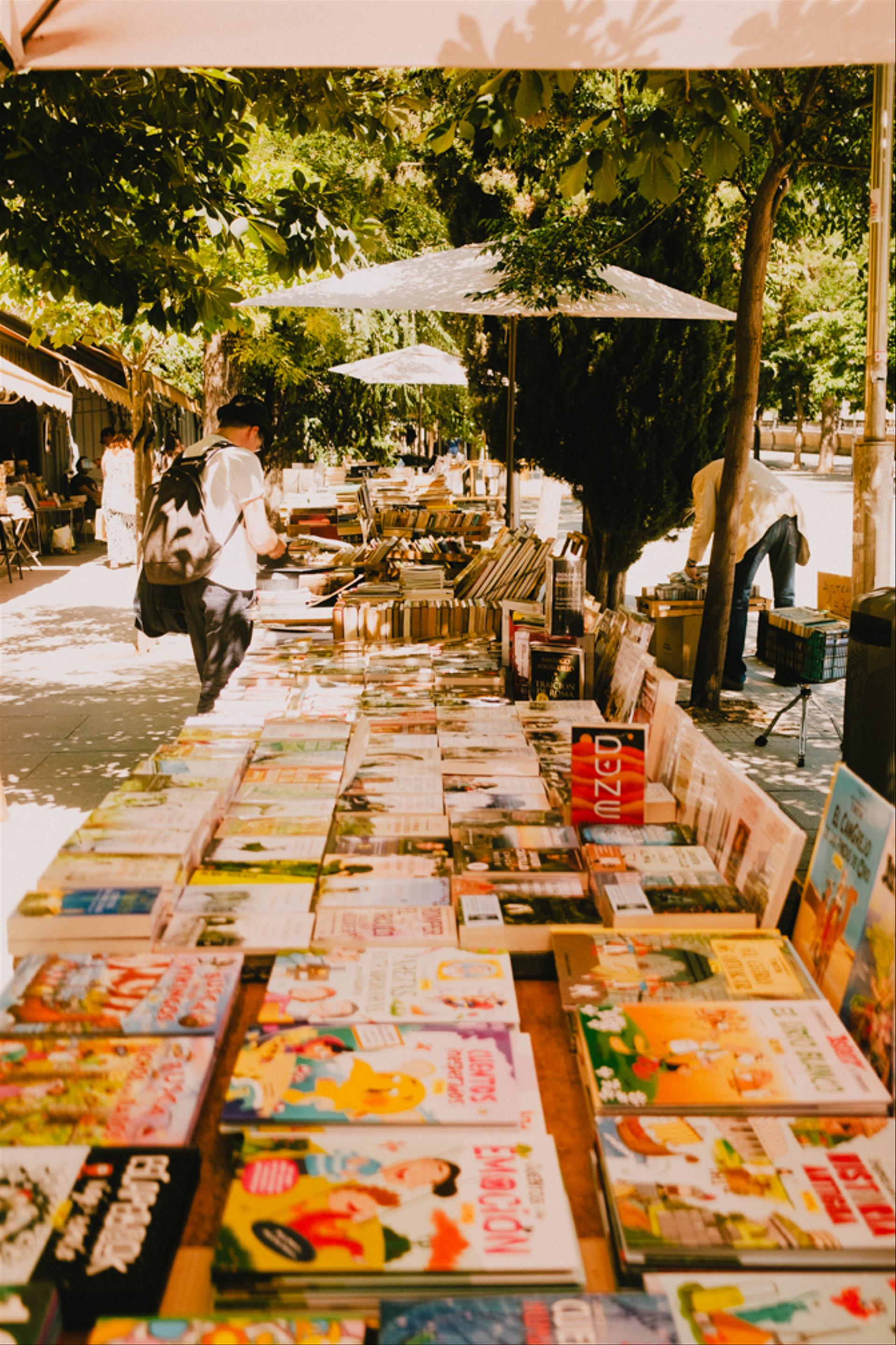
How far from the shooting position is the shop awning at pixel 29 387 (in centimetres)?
1405

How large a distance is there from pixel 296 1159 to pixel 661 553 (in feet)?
59.7

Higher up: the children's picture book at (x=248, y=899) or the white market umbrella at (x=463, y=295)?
the white market umbrella at (x=463, y=295)

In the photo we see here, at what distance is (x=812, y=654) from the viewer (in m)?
7.15

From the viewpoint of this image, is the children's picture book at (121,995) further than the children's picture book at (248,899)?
No

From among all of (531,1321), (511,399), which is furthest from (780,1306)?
(511,399)

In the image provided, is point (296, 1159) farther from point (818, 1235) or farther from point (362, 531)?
point (362, 531)

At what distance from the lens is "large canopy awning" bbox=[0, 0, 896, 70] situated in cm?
197

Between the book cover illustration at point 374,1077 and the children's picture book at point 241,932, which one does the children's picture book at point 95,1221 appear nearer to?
the book cover illustration at point 374,1077

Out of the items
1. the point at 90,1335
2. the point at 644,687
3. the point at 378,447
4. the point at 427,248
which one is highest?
the point at 427,248

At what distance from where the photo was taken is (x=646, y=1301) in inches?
56.9

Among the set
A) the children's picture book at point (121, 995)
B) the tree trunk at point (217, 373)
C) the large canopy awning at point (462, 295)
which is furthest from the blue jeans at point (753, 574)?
the children's picture book at point (121, 995)

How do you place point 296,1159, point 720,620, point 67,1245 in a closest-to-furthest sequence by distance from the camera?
point 67,1245
point 296,1159
point 720,620

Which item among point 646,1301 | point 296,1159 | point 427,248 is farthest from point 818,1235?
point 427,248

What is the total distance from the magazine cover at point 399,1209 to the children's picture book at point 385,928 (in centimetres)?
64
